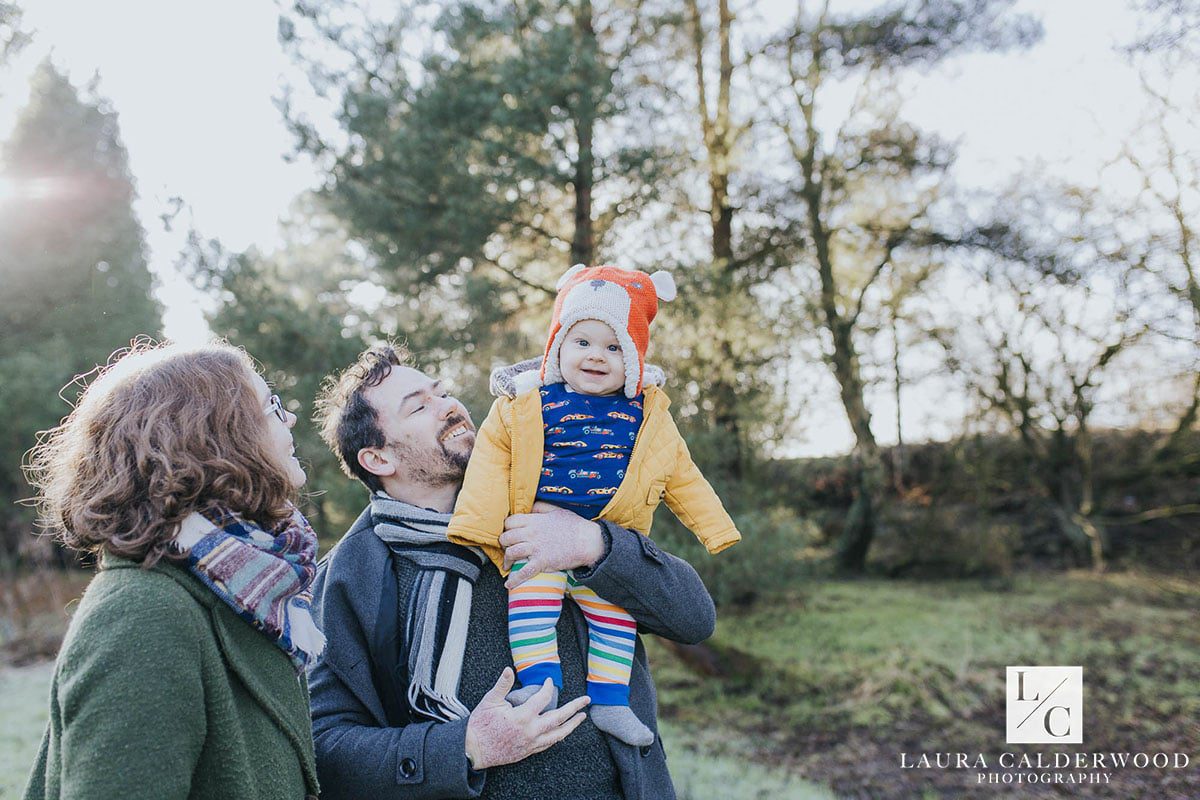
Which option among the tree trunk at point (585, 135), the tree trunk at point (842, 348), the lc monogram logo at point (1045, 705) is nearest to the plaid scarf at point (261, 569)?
the tree trunk at point (585, 135)

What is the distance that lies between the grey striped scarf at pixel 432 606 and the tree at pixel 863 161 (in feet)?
22.4

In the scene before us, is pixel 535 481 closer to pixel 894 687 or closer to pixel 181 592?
pixel 181 592

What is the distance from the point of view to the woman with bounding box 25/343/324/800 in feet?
3.48

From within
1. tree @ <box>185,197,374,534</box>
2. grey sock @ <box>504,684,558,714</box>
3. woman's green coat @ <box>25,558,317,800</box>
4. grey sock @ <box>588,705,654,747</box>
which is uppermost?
tree @ <box>185,197,374,534</box>

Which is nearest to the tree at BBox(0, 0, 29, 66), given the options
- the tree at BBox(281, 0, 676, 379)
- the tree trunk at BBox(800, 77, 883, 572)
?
the tree at BBox(281, 0, 676, 379)

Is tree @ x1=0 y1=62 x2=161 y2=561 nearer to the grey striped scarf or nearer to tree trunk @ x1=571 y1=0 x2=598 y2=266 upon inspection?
tree trunk @ x1=571 y1=0 x2=598 y2=266

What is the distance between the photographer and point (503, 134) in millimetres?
6004

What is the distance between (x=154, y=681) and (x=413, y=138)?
18.2ft

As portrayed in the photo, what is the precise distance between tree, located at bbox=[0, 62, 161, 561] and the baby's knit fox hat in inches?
412

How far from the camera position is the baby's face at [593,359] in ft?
6.53

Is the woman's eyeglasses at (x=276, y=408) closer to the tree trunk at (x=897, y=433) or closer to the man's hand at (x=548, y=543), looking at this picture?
the man's hand at (x=548, y=543)

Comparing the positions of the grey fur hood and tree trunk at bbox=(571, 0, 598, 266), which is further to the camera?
tree trunk at bbox=(571, 0, 598, 266)

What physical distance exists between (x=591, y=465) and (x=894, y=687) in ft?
17.7

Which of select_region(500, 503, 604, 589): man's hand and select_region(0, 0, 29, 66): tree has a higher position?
select_region(0, 0, 29, 66): tree
